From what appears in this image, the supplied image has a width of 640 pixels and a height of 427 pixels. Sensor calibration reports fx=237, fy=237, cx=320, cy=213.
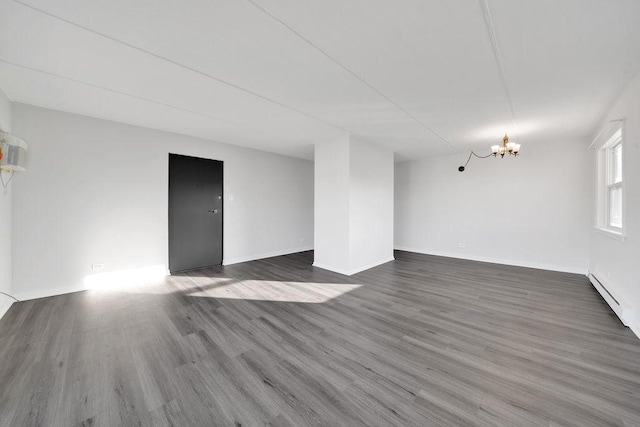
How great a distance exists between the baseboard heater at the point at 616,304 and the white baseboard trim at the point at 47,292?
6559 millimetres

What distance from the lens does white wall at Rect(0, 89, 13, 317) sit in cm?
267

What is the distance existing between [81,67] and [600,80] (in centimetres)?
511

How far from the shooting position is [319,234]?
189 inches

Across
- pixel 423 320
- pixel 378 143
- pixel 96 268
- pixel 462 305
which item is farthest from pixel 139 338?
pixel 378 143

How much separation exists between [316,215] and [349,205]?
86cm

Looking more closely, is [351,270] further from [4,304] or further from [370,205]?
[4,304]

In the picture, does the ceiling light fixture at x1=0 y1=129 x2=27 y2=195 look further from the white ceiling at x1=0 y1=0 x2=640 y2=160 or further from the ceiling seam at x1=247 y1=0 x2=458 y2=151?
the ceiling seam at x1=247 y1=0 x2=458 y2=151

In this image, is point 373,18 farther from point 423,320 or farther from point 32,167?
point 32,167

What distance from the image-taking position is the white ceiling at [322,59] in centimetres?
160

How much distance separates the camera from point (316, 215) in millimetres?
4852

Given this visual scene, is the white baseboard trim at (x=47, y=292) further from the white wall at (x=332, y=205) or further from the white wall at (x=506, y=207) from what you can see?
the white wall at (x=506, y=207)

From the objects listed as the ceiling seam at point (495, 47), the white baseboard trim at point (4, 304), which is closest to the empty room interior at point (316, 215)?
the ceiling seam at point (495, 47)

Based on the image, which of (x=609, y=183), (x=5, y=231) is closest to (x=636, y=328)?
(x=609, y=183)

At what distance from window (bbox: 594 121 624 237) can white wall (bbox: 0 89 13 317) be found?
7403 mm
